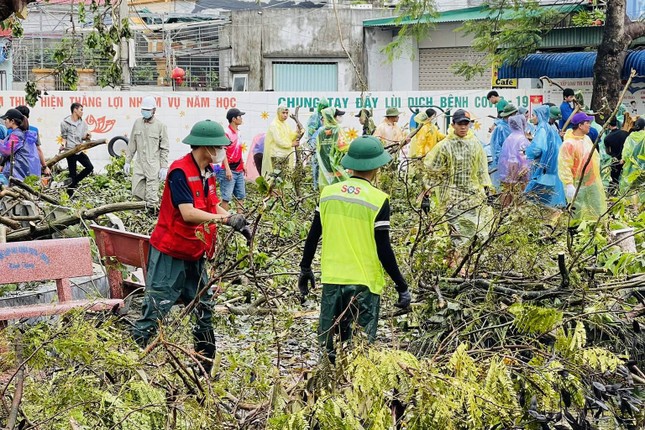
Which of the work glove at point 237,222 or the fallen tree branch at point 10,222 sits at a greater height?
the work glove at point 237,222

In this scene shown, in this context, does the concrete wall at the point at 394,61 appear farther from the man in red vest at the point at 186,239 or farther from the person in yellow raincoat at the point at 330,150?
the man in red vest at the point at 186,239

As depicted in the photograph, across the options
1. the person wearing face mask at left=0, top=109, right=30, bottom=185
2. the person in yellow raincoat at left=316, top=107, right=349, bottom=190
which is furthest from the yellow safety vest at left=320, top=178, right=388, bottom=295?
the person wearing face mask at left=0, top=109, right=30, bottom=185

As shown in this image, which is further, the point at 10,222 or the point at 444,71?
the point at 444,71

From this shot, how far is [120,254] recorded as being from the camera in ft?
27.5

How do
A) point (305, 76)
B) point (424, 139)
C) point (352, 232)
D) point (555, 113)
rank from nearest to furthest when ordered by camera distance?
point (352, 232), point (424, 139), point (555, 113), point (305, 76)

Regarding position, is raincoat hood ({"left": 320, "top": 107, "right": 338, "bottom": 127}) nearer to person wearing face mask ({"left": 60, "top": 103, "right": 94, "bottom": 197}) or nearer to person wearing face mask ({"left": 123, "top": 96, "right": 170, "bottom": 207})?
person wearing face mask ({"left": 123, "top": 96, "right": 170, "bottom": 207})

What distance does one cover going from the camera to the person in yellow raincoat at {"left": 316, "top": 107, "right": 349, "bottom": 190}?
1334 cm

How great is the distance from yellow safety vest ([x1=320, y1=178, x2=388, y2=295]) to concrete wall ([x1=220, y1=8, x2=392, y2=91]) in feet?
75.9

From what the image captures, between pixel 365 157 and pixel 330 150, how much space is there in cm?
745

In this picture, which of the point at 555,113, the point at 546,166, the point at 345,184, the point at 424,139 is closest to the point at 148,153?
the point at 424,139

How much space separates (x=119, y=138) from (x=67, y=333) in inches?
644

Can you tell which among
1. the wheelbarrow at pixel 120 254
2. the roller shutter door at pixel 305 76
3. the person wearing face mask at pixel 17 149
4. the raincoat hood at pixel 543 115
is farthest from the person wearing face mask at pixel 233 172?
the roller shutter door at pixel 305 76

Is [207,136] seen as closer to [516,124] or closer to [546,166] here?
[546,166]

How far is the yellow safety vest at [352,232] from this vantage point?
605cm
